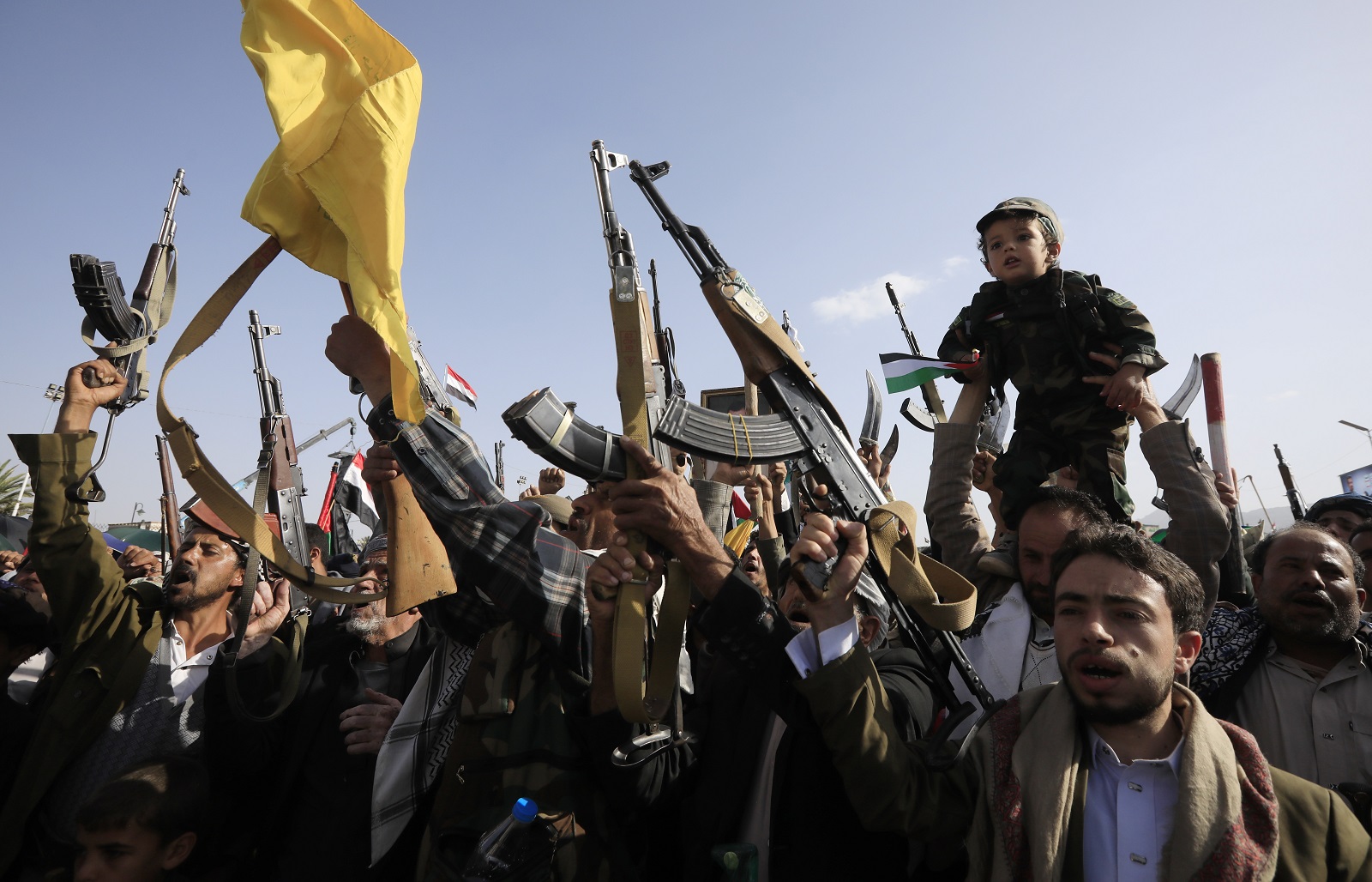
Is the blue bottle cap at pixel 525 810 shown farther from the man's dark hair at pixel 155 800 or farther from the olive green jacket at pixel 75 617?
the olive green jacket at pixel 75 617

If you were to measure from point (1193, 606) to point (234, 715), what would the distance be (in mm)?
3472

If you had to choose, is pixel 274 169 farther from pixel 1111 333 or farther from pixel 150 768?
pixel 1111 333

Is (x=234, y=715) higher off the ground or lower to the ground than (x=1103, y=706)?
lower

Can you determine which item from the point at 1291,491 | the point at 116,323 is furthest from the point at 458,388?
the point at 1291,491

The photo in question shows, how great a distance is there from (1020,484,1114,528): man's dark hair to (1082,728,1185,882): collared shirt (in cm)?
113

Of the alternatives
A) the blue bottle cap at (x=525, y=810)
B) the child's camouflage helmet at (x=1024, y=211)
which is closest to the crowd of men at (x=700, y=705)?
the blue bottle cap at (x=525, y=810)

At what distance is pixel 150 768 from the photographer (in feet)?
9.61

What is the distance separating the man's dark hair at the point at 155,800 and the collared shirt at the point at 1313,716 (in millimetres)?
3844

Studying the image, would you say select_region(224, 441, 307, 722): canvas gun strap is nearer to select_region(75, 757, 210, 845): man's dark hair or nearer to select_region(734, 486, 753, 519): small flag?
select_region(75, 757, 210, 845): man's dark hair

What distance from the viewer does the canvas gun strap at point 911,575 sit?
2.48m

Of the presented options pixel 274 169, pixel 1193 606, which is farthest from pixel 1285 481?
pixel 274 169

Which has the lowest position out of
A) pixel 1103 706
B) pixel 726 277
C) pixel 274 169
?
pixel 1103 706

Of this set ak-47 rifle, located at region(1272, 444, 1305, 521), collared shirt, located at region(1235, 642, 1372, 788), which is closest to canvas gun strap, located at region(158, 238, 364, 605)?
collared shirt, located at region(1235, 642, 1372, 788)

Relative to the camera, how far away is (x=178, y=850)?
2.91 m
